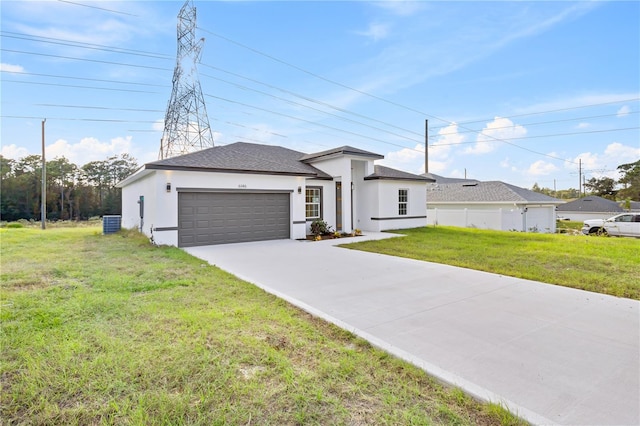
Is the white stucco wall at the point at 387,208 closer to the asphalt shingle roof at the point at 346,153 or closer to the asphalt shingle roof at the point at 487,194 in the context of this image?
the asphalt shingle roof at the point at 346,153

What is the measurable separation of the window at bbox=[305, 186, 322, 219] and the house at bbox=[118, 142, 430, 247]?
5 cm

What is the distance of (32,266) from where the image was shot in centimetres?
738

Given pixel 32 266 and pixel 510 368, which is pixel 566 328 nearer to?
pixel 510 368

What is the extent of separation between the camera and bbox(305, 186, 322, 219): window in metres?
14.7

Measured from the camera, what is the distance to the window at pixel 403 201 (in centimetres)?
1716

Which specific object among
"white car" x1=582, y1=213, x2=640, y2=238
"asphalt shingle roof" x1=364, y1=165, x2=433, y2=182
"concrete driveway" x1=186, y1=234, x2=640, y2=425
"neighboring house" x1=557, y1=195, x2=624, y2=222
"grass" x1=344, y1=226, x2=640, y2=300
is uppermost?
"asphalt shingle roof" x1=364, y1=165, x2=433, y2=182

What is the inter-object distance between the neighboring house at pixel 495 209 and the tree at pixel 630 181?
107ft

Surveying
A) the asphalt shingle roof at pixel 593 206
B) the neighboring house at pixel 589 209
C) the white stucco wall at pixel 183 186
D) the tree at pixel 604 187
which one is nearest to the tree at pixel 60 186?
the white stucco wall at pixel 183 186

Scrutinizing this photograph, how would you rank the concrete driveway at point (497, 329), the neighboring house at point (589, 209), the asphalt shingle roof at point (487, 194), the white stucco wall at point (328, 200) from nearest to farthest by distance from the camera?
the concrete driveway at point (497, 329), the white stucco wall at point (328, 200), the asphalt shingle roof at point (487, 194), the neighboring house at point (589, 209)

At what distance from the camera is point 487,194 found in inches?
890

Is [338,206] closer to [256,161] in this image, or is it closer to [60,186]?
[256,161]

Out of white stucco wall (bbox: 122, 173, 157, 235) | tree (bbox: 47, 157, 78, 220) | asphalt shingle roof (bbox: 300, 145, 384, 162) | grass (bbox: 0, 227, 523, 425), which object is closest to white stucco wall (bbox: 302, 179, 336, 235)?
asphalt shingle roof (bbox: 300, 145, 384, 162)

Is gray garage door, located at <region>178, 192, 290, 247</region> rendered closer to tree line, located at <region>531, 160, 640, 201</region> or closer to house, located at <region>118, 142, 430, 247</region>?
house, located at <region>118, 142, 430, 247</region>

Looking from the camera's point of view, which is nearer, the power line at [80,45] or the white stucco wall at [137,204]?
the white stucco wall at [137,204]
